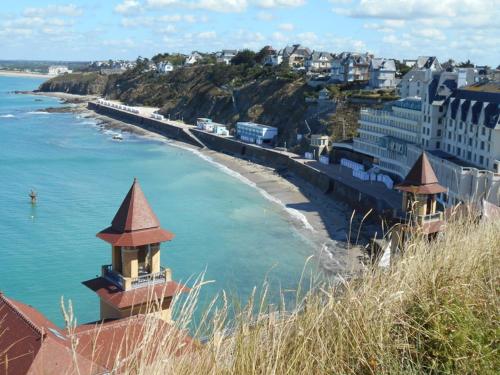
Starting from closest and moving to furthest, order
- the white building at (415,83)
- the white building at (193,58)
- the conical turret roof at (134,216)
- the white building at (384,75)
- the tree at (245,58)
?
the conical turret roof at (134,216)
the white building at (415,83)
the white building at (384,75)
the tree at (245,58)
the white building at (193,58)

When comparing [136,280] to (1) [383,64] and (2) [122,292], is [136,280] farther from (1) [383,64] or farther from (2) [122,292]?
(1) [383,64]

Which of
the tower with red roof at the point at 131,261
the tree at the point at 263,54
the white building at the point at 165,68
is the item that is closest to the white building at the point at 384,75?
the tree at the point at 263,54

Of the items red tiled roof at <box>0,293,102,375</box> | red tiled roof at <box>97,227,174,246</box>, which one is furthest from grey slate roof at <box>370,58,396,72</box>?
red tiled roof at <box>0,293,102,375</box>

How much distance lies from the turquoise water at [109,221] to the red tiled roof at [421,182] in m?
6.44

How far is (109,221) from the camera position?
34125 millimetres

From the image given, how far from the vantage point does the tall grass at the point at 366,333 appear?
11.3 feet

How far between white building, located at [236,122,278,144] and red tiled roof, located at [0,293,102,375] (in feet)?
165

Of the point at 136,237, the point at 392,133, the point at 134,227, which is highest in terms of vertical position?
the point at 392,133

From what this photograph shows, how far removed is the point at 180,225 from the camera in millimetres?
33344

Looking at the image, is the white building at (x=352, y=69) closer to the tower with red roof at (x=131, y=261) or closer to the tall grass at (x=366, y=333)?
the tower with red roof at (x=131, y=261)

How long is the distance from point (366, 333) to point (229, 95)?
75890mm

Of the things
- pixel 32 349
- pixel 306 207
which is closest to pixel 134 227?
pixel 32 349

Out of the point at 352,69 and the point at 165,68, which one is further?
the point at 165,68

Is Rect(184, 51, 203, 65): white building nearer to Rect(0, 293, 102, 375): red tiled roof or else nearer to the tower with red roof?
the tower with red roof
